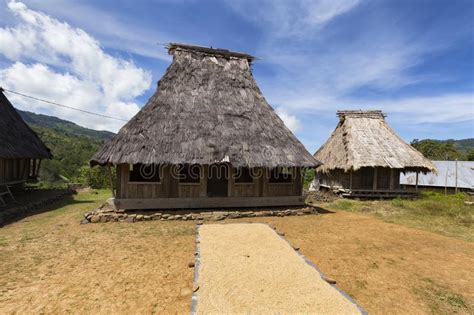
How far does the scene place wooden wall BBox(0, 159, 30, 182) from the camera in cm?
1357

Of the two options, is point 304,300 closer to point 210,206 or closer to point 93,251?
point 93,251

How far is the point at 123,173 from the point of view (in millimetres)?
11172

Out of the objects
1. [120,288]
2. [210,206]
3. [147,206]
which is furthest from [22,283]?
[210,206]

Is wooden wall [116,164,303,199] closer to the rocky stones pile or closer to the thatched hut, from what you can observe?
the rocky stones pile

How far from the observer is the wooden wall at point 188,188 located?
1118 centimetres

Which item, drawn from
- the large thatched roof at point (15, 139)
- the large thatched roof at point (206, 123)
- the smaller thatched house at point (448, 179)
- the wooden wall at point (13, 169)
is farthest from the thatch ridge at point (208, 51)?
the smaller thatched house at point (448, 179)

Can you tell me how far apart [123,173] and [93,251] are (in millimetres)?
4518

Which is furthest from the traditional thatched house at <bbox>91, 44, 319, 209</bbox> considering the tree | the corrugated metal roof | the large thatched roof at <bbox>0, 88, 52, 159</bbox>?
the tree

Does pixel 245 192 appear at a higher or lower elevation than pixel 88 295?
higher

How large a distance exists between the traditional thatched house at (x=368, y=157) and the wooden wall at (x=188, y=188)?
6.30 meters

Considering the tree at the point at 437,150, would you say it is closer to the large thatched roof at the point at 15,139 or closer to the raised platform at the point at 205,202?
the raised platform at the point at 205,202

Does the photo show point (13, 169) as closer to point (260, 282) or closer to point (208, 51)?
point (208, 51)

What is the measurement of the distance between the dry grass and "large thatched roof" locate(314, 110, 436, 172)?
41.6 feet

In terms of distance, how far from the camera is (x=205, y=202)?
38.8ft
